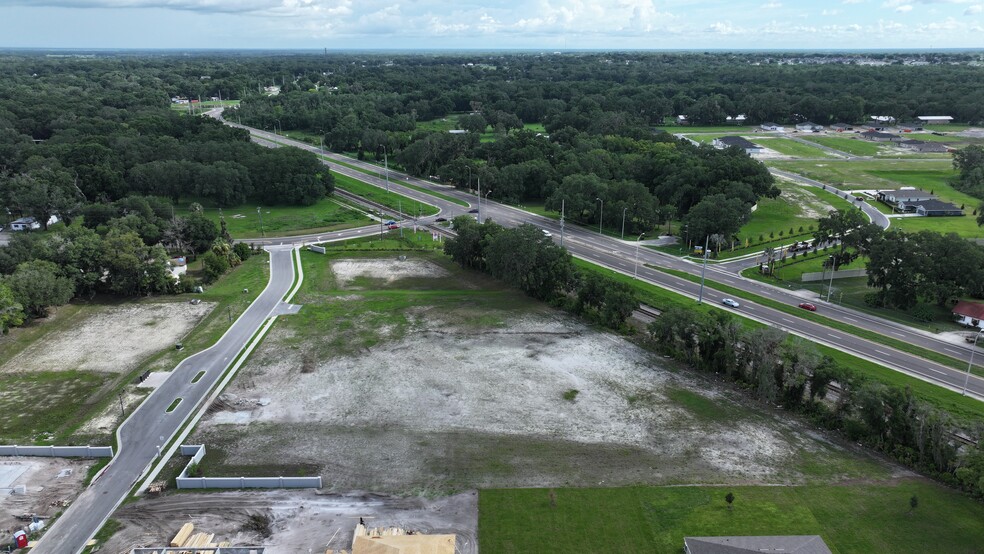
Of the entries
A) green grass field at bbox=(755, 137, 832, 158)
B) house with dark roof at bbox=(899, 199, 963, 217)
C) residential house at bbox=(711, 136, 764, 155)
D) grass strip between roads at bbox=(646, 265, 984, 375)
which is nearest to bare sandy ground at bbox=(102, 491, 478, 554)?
grass strip between roads at bbox=(646, 265, 984, 375)

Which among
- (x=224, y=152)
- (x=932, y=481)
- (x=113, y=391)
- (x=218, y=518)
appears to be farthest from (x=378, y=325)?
(x=224, y=152)

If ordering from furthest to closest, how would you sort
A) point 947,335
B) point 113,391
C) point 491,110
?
1. point 491,110
2. point 947,335
3. point 113,391

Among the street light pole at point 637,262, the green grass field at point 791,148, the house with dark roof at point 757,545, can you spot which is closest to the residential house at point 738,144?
the green grass field at point 791,148

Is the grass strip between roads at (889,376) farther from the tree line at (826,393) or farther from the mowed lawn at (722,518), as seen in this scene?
the mowed lawn at (722,518)

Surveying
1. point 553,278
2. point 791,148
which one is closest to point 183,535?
point 553,278

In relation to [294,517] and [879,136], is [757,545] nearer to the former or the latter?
[294,517]

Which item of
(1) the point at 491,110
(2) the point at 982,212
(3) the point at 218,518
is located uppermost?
(1) the point at 491,110

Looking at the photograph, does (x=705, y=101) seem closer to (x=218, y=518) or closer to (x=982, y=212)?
(x=982, y=212)
